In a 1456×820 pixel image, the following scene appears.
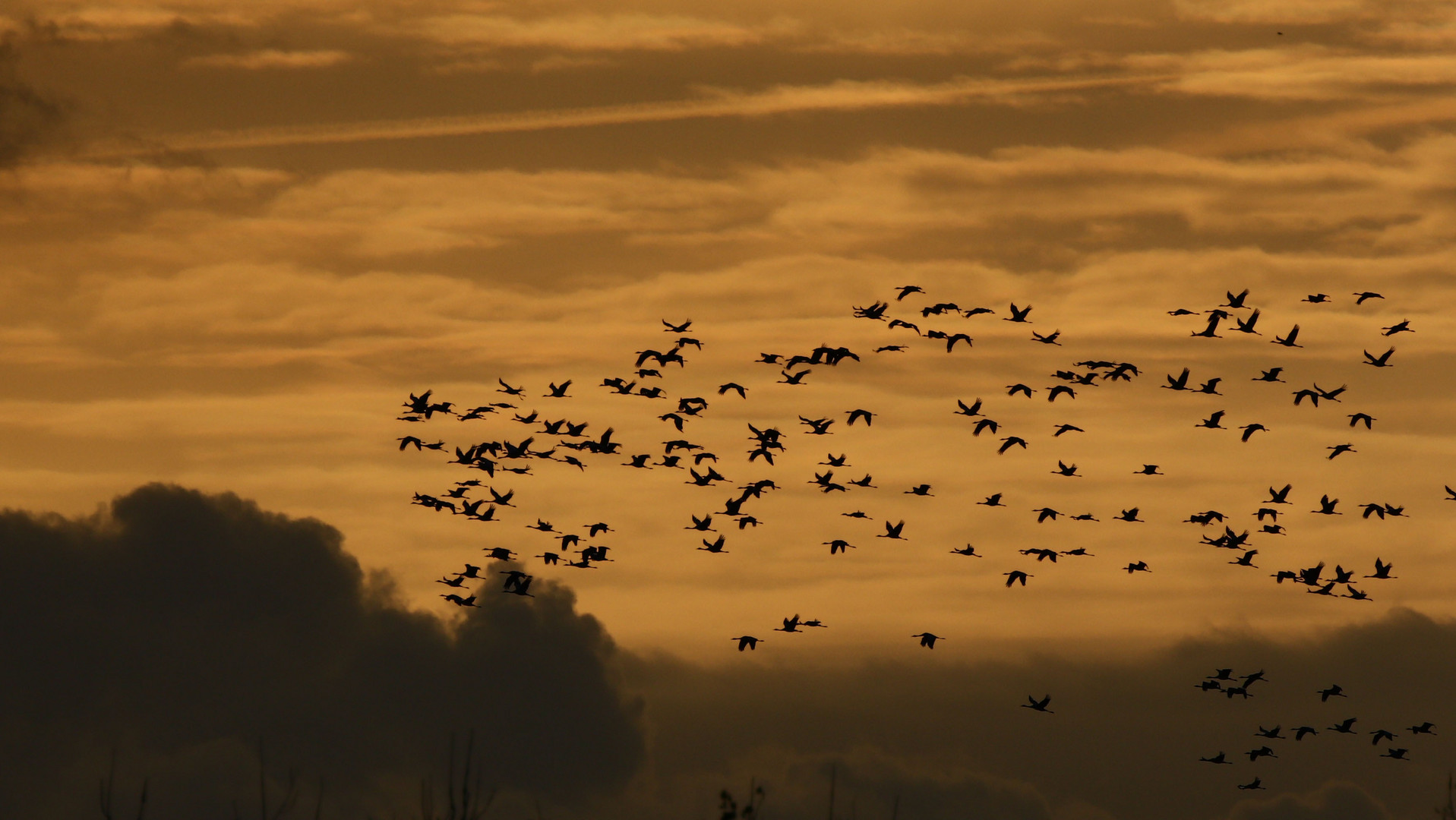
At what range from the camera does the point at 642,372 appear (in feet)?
331

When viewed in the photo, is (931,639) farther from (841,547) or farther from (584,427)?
(584,427)

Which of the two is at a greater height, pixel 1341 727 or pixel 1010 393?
pixel 1010 393

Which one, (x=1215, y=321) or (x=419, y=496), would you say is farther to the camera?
(x=419, y=496)

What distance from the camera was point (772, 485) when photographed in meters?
101

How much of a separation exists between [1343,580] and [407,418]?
46752 mm

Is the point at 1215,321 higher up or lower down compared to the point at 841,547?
higher up

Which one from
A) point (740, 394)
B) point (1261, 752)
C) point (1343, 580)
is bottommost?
point (1261, 752)

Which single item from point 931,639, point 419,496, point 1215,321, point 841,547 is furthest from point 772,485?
point 1215,321

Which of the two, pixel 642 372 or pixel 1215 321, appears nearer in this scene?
pixel 1215 321

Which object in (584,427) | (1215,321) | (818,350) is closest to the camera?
(1215,321)

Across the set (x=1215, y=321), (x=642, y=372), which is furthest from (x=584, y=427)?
A: (x=1215, y=321)

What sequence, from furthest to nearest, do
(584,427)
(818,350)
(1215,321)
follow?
1. (584,427)
2. (818,350)
3. (1215,321)

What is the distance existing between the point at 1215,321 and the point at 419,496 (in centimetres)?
4078

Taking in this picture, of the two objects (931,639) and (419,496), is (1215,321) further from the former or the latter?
(419,496)
